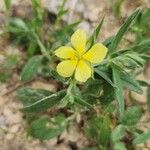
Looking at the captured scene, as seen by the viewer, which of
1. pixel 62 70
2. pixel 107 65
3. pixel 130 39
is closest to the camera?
pixel 62 70

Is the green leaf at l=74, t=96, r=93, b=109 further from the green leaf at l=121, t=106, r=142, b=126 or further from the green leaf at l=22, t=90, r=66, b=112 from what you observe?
the green leaf at l=121, t=106, r=142, b=126

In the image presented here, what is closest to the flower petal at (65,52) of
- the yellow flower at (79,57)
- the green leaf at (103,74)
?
the yellow flower at (79,57)

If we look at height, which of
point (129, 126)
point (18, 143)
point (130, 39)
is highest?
point (130, 39)

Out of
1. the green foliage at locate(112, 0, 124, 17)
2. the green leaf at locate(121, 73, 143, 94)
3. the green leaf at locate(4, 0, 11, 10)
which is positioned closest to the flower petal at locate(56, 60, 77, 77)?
the green leaf at locate(121, 73, 143, 94)

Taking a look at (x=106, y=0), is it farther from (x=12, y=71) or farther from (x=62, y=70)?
(x=62, y=70)

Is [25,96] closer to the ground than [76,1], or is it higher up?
closer to the ground

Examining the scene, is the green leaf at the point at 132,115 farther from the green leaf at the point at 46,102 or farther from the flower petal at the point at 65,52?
the flower petal at the point at 65,52

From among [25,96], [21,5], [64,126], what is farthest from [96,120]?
[21,5]
